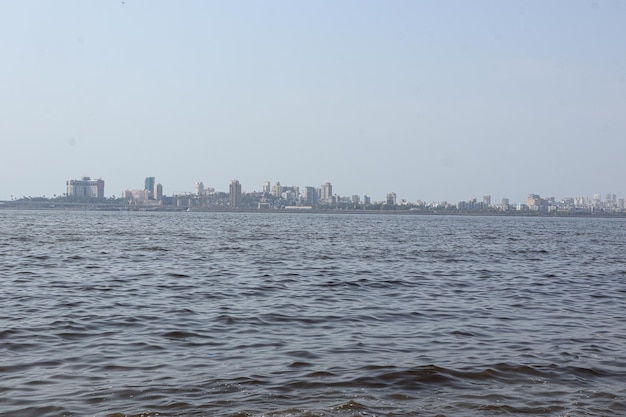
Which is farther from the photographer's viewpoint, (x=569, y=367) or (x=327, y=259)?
(x=327, y=259)

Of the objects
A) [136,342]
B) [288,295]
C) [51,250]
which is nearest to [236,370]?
[136,342]

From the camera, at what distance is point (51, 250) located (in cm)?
3912

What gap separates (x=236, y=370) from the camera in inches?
430

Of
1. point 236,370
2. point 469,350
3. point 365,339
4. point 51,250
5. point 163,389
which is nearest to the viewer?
point 163,389

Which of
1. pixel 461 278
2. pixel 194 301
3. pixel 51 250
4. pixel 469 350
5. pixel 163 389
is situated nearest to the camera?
pixel 163 389

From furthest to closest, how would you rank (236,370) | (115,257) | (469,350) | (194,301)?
(115,257) < (194,301) < (469,350) < (236,370)

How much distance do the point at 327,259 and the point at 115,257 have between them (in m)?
10.1

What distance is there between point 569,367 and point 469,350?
179 centimetres

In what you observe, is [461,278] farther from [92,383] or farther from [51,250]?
[51,250]

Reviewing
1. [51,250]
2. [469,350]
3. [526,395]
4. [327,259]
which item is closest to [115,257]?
[51,250]

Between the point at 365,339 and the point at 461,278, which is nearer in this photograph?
the point at 365,339

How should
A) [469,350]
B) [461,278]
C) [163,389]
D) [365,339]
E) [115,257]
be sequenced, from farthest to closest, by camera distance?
[115,257]
[461,278]
[365,339]
[469,350]
[163,389]

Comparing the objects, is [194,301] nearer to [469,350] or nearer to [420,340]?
[420,340]

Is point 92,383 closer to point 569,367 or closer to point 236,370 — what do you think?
point 236,370
